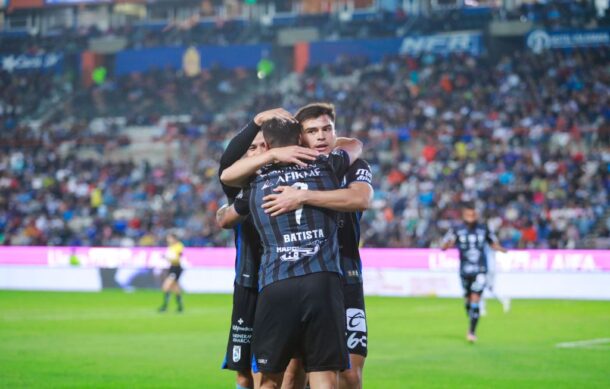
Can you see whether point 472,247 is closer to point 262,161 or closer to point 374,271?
point 262,161

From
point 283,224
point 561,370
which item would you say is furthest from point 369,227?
point 283,224

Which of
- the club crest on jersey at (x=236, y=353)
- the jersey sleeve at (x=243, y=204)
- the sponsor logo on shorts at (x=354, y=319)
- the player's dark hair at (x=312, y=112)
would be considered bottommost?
the club crest on jersey at (x=236, y=353)

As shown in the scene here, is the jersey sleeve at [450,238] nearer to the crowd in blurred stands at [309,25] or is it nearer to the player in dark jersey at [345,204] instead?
the player in dark jersey at [345,204]

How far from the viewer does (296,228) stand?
6559 mm

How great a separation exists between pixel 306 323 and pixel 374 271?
2487 cm

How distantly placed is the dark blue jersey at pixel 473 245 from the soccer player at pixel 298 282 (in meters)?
11.6

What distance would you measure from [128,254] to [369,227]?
26.7 feet

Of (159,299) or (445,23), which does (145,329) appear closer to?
(159,299)

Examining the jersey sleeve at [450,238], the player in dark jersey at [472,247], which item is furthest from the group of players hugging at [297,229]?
the player in dark jersey at [472,247]

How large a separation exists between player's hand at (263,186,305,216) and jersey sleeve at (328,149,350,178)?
0.40 meters

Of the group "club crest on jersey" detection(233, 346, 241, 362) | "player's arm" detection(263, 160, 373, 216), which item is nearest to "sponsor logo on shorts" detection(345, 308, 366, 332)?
"club crest on jersey" detection(233, 346, 241, 362)

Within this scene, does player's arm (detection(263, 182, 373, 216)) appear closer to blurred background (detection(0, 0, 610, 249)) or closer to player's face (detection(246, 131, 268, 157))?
player's face (detection(246, 131, 268, 157))

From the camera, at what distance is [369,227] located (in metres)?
34.5

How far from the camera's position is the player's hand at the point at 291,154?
21.4 ft
